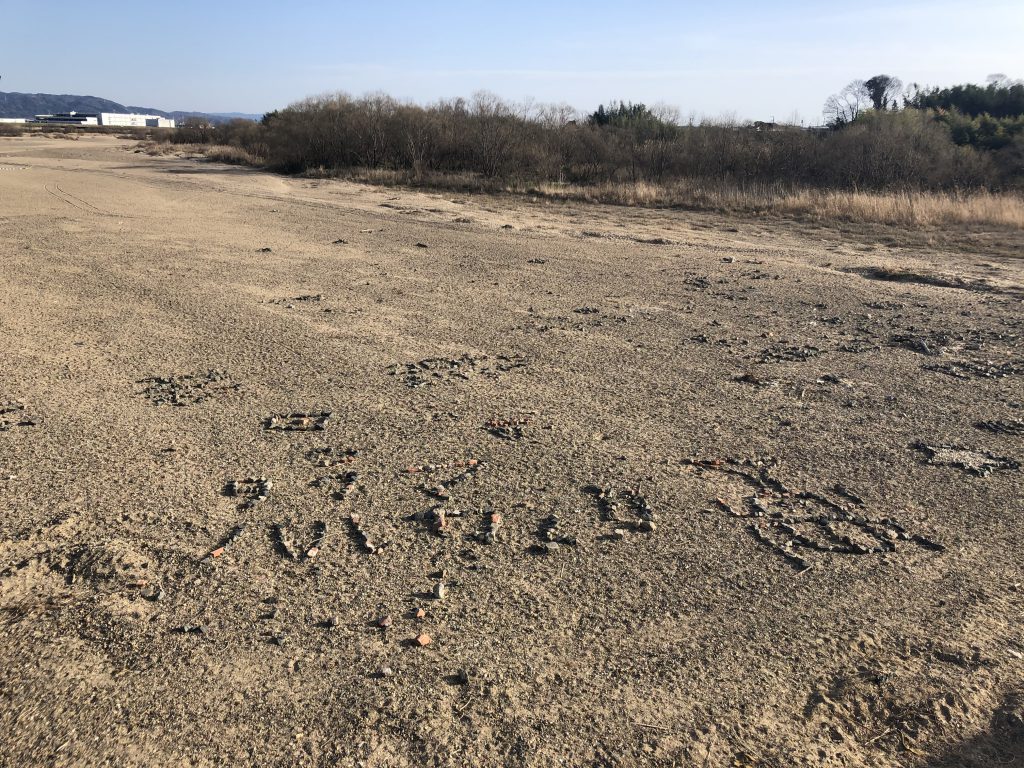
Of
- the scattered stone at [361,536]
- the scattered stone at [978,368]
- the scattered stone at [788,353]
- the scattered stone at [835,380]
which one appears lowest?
the scattered stone at [361,536]

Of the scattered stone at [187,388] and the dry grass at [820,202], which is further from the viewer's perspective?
the dry grass at [820,202]

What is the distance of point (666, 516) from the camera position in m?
4.57

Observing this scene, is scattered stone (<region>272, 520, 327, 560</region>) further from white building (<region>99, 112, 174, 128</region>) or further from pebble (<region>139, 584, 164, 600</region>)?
white building (<region>99, 112, 174, 128</region>)

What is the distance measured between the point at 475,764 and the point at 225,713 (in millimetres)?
994

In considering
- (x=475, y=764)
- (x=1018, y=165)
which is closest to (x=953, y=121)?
(x=1018, y=165)

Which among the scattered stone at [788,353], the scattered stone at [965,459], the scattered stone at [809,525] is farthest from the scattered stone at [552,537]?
the scattered stone at [788,353]

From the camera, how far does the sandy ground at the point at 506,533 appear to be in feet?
9.87

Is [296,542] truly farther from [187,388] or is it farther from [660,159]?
[660,159]

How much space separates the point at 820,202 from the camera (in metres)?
19.9

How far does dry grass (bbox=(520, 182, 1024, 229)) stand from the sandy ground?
29.4ft

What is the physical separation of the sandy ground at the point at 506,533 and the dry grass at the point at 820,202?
8.95 metres

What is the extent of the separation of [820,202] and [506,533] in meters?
18.3

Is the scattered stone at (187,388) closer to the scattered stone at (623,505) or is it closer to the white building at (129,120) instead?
the scattered stone at (623,505)

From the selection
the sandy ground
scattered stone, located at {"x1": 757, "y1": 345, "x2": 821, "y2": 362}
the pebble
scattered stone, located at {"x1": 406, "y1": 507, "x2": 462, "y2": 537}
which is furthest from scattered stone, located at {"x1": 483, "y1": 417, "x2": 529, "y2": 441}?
scattered stone, located at {"x1": 757, "y1": 345, "x2": 821, "y2": 362}
